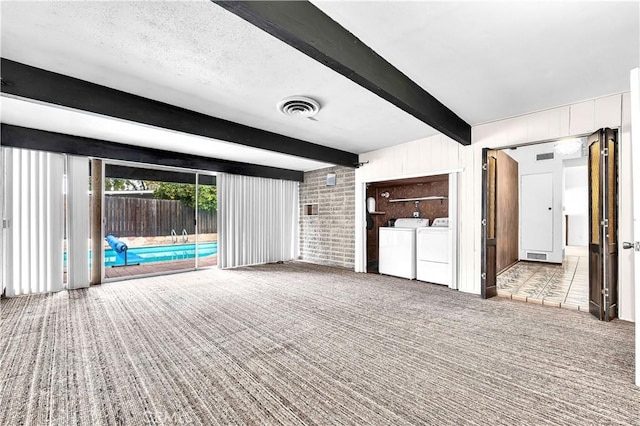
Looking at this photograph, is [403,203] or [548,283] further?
[403,203]

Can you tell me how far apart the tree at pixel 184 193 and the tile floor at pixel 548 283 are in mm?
6540

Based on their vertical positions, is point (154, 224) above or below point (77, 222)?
below

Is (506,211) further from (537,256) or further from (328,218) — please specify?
(328,218)

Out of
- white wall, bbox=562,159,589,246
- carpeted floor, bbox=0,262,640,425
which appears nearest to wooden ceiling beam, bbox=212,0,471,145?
carpeted floor, bbox=0,262,640,425

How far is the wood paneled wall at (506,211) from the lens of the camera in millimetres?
5707

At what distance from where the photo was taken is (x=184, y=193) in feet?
25.0

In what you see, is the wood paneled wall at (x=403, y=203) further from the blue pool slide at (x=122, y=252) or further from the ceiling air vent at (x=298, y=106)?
the blue pool slide at (x=122, y=252)

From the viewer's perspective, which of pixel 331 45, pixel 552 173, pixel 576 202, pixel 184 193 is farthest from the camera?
pixel 576 202

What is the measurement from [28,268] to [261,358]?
435 cm

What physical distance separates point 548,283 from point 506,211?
1.93 meters

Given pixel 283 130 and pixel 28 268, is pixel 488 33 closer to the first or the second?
pixel 283 130

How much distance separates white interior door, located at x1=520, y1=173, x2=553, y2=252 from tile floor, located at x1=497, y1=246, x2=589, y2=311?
1.72ft

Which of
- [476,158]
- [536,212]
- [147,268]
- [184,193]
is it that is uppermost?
[476,158]

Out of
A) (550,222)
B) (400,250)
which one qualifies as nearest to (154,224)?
(400,250)
